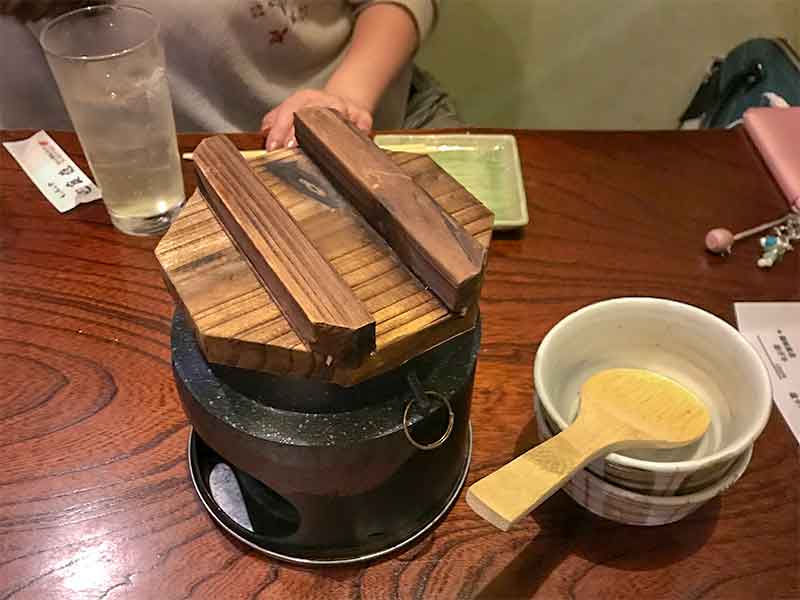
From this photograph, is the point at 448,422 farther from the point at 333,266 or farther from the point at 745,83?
the point at 745,83

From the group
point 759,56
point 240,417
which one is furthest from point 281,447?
point 759,56

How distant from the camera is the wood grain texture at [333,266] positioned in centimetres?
41

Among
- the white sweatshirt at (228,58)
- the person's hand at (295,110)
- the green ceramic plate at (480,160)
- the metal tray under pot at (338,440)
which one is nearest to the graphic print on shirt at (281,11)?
the white sweatshirt at (228,58)

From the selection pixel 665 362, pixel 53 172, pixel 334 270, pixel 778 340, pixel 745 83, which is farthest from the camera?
pixel 745 83

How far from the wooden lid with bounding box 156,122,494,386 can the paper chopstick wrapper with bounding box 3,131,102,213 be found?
36 cm

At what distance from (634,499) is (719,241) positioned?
36cm

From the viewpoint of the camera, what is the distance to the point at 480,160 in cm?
89

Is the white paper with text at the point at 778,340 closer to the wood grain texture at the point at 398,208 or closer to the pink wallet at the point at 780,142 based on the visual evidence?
the pink wallet at the point at 780,142

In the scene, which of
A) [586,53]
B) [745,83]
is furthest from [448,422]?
[586,53]

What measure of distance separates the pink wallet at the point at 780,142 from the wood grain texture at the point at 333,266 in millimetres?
514

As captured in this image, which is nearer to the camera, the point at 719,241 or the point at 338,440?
the point at 338,440

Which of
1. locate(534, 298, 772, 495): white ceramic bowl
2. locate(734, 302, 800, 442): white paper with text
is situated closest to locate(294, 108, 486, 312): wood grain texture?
locate(534, 298, 772, 495): white ceramic bowl

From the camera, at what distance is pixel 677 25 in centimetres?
148

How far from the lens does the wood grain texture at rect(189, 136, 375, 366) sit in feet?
1.31
